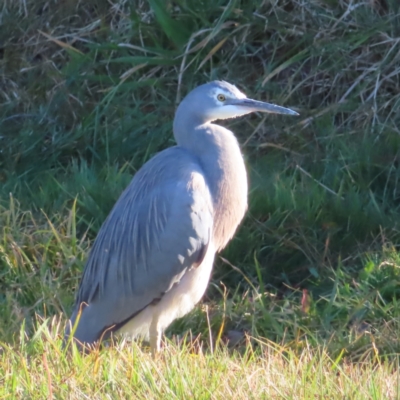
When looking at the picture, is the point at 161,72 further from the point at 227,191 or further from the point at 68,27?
the point at 227,191

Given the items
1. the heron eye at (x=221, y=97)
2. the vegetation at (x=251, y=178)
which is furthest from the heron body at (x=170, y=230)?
the vegetation at (x=251, y=178)

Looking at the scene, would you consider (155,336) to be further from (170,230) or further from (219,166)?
(219,166)

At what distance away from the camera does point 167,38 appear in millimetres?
6754

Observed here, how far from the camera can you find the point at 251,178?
18.3 ft

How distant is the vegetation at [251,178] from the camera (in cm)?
321

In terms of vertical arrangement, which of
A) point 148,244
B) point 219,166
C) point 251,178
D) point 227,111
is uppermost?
point 227,111

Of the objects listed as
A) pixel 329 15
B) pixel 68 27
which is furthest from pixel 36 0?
pixel 329 15

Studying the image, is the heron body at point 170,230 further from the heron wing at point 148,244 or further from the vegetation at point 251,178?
the vegetation at point 251,178

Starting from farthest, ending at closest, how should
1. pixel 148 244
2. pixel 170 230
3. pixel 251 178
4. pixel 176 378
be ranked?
1. pixel 251 178
2. pixel 148 244
3. pixel 170 230
4. pixel 176 378

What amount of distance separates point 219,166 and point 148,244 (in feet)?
1.61

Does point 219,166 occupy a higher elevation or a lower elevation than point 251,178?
higher

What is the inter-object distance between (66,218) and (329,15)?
2617 millimetres

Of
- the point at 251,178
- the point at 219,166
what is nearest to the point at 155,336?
the point at 219,166

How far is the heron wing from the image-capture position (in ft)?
13.0
